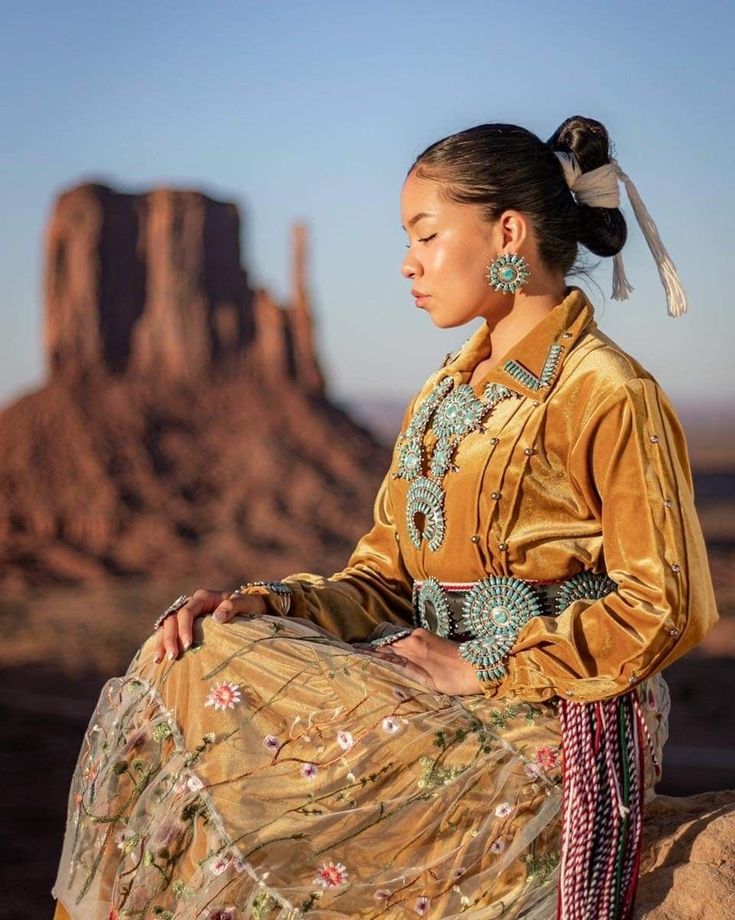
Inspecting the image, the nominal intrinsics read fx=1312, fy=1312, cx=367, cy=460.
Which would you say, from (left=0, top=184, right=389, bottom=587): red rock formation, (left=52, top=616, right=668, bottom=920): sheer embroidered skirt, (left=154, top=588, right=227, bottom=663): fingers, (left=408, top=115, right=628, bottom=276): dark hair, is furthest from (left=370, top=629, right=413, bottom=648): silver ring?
(left=0, top=184, right=389, bottom=587): red rock formation

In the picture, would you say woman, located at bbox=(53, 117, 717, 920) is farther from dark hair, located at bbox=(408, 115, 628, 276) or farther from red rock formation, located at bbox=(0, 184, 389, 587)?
red rock formation, located at bbox=(0, 184, 389, 587)

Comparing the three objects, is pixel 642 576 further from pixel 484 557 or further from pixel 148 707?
pixel 148 707

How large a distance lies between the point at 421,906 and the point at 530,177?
149 centimetres

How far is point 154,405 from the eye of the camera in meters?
38.8

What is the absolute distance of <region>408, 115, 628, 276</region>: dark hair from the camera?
278cm

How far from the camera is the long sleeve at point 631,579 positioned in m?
2.44

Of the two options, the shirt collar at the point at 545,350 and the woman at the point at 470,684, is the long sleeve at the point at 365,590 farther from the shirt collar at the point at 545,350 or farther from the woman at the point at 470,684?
the shirt collar at the point at 545,350

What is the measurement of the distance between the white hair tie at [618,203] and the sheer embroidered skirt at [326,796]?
102cm

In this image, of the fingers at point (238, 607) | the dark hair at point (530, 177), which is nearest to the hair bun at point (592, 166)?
the dark hair at point (530, 177)

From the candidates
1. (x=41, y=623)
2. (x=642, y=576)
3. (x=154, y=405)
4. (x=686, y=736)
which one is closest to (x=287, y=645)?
(x=642, y=576)

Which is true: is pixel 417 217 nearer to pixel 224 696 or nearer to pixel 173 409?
pixel 224 696

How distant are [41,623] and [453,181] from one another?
2143cm

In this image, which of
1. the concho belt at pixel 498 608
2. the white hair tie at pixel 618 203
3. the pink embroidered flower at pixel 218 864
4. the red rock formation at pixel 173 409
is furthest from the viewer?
the red rock formation at pixel 173 409

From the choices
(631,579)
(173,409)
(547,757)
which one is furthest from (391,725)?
(173,409)
